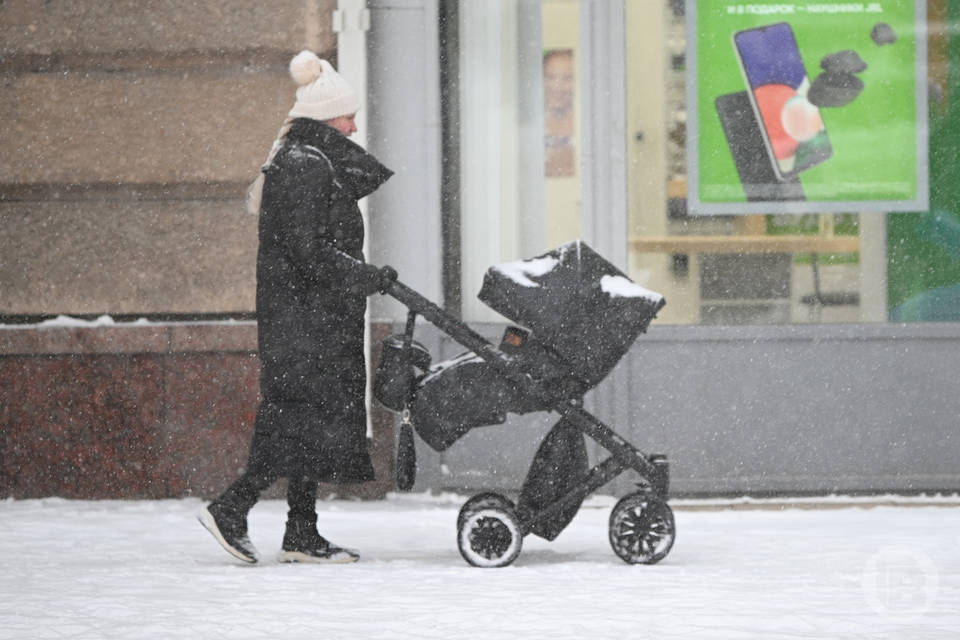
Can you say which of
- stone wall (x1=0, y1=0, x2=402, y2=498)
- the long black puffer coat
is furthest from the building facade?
the long black puffer coat

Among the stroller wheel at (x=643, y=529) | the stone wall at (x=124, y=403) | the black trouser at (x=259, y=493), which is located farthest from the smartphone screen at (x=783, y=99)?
the black trouser at (x=259, y=493)

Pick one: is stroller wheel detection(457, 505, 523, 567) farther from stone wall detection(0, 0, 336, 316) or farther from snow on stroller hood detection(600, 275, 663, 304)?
stone wall detection(0, 0, 336, 316)

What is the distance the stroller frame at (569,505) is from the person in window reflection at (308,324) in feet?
1.08

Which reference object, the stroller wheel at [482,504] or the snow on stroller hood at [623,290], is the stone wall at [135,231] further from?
the snow on stroller hood at [623,290]

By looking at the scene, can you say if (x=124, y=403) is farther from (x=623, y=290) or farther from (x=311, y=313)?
(x=623, y=290)

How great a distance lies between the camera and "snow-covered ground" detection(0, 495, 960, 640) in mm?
5531

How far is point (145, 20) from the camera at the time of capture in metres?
8.84

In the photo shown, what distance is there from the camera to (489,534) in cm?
673

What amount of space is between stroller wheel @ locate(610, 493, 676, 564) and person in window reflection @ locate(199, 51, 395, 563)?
1.00 metres

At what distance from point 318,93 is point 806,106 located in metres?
3.08

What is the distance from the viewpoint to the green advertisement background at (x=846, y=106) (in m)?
8.95

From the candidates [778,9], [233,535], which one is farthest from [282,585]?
[778,9]

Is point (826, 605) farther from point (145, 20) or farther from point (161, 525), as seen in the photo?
point (145, 20)

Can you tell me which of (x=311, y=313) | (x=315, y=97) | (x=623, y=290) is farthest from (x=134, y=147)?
(x=623, y=290)
